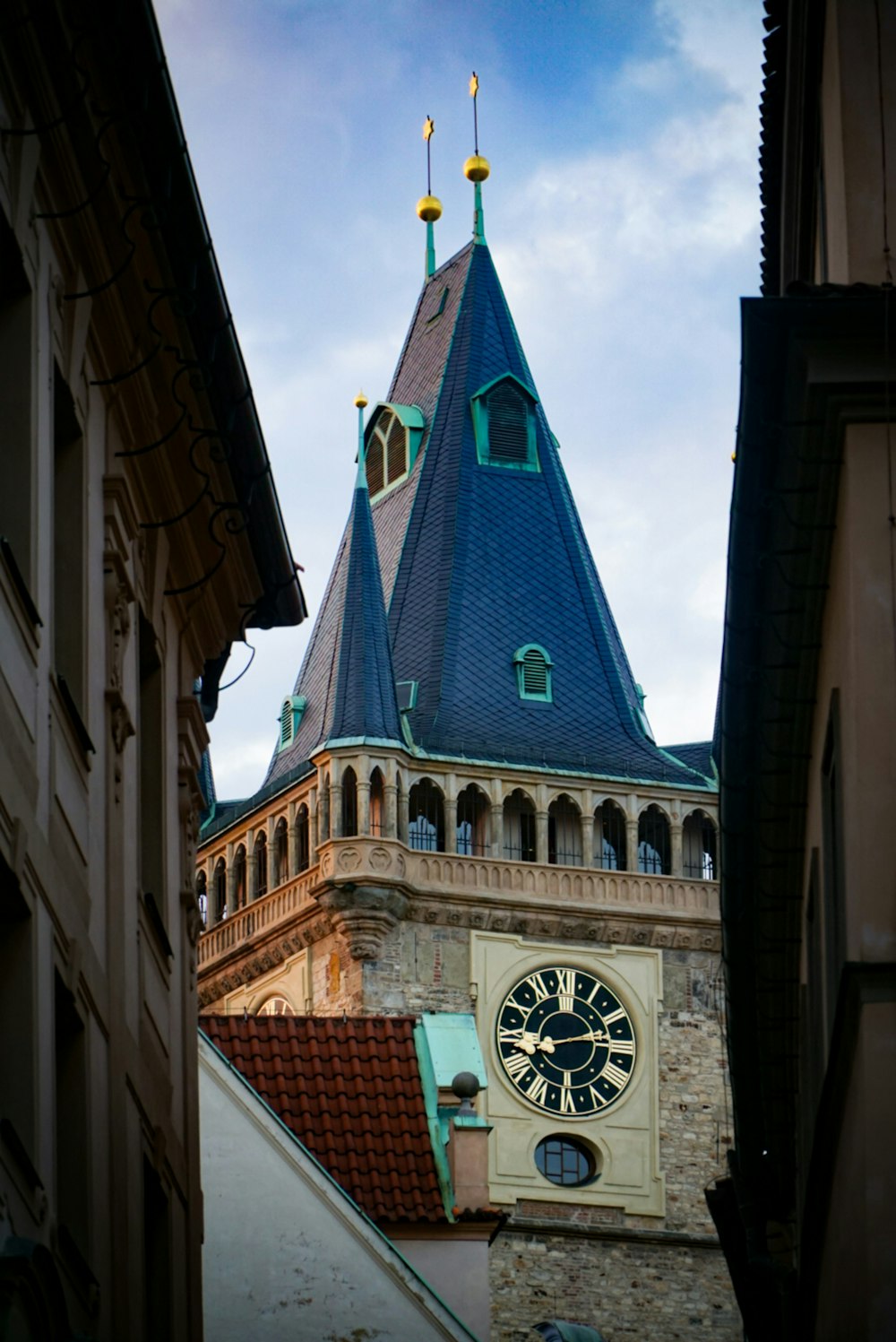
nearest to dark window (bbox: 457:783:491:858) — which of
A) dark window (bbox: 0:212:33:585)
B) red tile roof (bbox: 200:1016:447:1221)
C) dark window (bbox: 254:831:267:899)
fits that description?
dark window (bbox: 254:831:267:899)

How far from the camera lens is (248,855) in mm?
58719

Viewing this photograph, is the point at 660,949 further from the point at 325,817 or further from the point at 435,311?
the point at 435,311

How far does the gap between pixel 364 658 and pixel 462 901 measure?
4608 millimetres

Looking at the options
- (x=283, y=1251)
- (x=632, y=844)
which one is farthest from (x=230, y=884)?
(x=283, y=1251)

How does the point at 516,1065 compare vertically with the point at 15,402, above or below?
above

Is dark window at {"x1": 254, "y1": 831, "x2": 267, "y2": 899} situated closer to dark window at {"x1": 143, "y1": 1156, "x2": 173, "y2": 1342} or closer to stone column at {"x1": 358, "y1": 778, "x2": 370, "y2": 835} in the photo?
stone column at {"x1": 358, "y1": 778, "x2": 370, "y2": 835}

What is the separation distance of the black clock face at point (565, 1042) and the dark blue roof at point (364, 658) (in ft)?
15.4

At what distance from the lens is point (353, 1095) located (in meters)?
28.8

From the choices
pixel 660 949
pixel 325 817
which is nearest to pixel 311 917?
pixel 325 817

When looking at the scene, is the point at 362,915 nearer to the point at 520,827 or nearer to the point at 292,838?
the point at 292,838

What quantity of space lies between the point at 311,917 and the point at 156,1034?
39.7 m

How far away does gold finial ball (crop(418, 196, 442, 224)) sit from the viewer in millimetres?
69812

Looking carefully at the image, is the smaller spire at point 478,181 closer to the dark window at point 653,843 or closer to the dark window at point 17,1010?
the dark window at point 653,843

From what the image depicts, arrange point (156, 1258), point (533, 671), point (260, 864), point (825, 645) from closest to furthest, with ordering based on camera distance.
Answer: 1. point (825, 645)
2. point (156, 1258)
3. point (260, 864)
4. point (533, 671)
